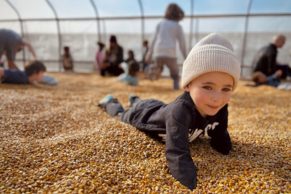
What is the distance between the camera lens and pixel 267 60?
678 centimetres

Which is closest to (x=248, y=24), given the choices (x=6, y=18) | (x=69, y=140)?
(x=69, y=140)

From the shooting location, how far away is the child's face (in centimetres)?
179

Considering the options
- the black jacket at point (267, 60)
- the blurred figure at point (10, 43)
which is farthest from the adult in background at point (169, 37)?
the blurred figure at point (10, 43)

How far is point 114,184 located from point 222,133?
3.21 feet

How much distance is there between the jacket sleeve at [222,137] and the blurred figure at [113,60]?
7049 millimetres

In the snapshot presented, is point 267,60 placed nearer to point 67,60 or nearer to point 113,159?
point 113,159

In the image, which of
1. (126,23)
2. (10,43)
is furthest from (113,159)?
(126,23)

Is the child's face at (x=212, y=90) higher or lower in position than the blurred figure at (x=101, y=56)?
higher

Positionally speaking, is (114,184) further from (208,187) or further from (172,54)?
(172,54)

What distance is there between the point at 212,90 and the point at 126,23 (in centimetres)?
872

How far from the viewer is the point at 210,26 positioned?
30.1 feet

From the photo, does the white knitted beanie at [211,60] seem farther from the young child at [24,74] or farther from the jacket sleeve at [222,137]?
the young child at [24,74]

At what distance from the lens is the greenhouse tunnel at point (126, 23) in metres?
8.66

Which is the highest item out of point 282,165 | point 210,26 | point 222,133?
point 210,26
